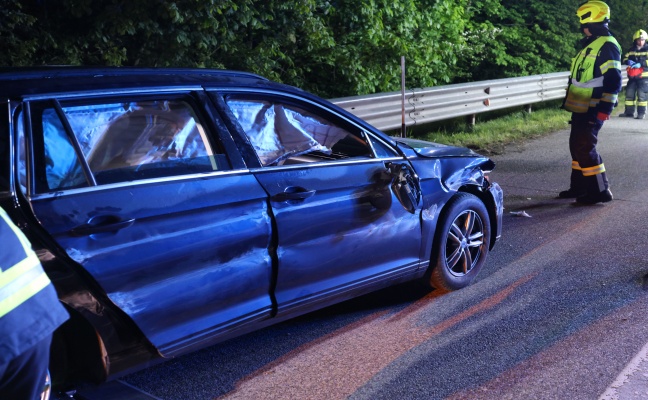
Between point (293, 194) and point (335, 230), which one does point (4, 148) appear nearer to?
point (293, 194)

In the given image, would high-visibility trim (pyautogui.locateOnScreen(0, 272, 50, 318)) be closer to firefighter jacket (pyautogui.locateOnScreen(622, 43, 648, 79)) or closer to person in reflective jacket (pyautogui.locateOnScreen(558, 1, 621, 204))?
person in reflective jacket (pyautogui.locateOnScreen(558, 1, 621, 204))

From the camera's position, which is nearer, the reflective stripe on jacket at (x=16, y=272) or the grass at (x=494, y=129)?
the reflective stripe on jacket at (x=16, y=272)

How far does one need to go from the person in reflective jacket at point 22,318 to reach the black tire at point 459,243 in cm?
349

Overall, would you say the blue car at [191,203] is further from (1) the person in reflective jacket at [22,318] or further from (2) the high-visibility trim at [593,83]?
(2) the high-visibility trim at [593,83]

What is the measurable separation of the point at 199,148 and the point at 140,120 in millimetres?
326

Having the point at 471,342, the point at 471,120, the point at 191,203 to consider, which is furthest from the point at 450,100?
the point at 191,203

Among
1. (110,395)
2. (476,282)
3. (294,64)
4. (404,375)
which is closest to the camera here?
(110,395)

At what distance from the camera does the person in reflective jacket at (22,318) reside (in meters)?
1.84

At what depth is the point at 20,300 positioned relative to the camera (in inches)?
73.9

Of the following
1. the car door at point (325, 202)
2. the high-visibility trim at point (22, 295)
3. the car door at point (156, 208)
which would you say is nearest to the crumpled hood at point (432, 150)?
the car door at point (325, 202)

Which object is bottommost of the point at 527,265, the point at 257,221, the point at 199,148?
the point at 527,265

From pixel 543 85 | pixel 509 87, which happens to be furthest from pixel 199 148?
pixel 543 85

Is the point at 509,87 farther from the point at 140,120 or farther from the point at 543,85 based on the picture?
the point at 140,120

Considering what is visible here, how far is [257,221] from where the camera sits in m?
3.88
